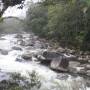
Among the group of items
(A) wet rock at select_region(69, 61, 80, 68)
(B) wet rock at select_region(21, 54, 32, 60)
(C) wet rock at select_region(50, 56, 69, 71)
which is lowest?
(B) wet rock at select_region(21, 54, 32, 60)

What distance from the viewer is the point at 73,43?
1118 inches

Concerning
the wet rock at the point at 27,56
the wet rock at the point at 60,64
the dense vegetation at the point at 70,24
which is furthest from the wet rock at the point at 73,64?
the dense vegetation at the point at 70,24

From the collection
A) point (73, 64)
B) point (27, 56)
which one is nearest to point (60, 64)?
point (73, 64)

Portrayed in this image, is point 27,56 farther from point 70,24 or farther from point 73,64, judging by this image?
point 70,24

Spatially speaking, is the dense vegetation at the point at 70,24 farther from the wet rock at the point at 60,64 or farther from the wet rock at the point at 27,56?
the wet rock at the point at 60,64

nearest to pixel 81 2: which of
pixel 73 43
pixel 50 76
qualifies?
pixel 73 43

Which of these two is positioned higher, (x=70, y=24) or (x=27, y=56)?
(x=70, y=24)

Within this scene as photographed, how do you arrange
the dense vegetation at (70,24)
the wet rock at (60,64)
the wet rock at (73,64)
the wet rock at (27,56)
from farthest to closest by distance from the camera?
the dense vegetation at (70,24) < the wet rock at (27,56) < the wet rock at (73,64) < the wet rock at (60,64)

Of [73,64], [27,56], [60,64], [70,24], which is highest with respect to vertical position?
[70,24]

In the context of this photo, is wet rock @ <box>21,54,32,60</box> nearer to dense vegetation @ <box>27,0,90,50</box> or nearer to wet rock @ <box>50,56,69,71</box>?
wet rock @ <box>50,56,69,71</box>

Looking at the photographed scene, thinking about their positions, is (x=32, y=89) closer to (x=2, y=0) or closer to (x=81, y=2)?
(x=2, y=0)

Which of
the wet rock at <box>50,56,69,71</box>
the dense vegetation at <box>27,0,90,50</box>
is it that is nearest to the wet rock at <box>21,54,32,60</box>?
the wet rock at <box>50,56,69,71</box>

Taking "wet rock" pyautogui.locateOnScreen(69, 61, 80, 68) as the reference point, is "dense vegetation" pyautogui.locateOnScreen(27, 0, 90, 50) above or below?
above

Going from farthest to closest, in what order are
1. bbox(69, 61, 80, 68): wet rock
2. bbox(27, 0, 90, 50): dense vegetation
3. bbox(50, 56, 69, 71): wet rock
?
bbox(27, 0, 90, 50): dense vegetation → bbox(69, 61, 80, 68): wet rock → bbox(50, 56, 69, 71): wet rock
